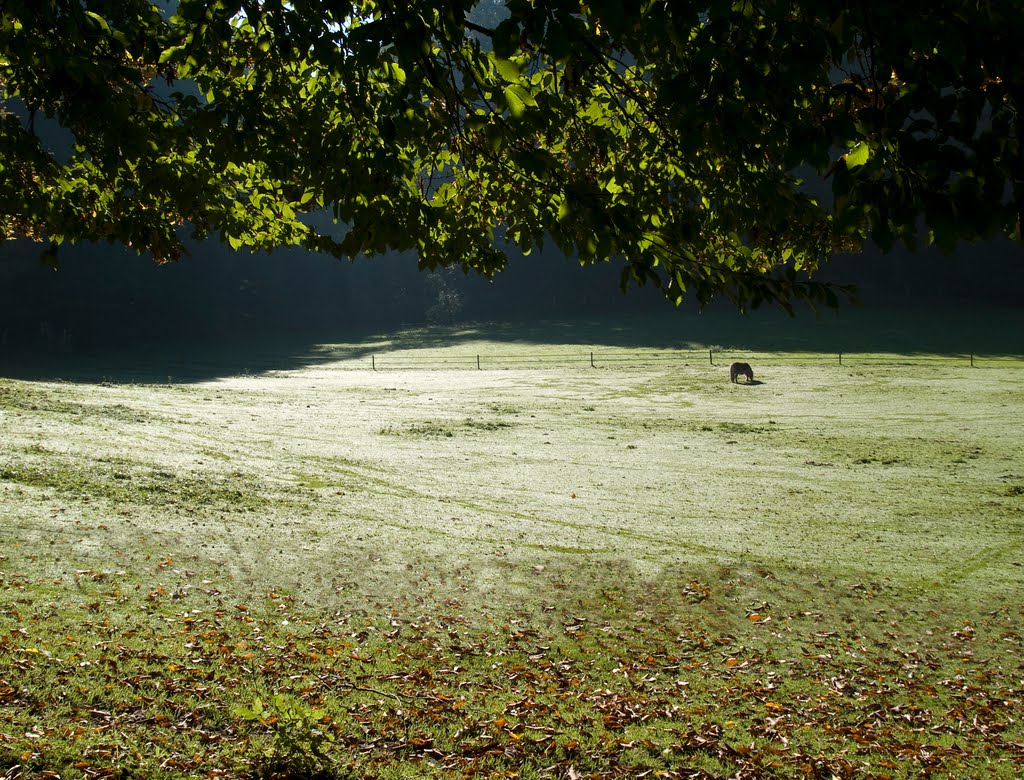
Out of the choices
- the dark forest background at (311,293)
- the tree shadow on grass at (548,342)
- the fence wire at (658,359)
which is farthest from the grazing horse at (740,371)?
the dark forest background at (311,293)

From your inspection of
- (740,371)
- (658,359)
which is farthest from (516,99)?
(658,359)

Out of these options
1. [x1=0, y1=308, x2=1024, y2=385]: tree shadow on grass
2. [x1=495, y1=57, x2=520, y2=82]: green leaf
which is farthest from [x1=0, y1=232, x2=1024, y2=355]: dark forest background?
[x1=495, y1=57, x2=520, y2=82]: green leaf

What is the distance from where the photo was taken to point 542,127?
204 inches

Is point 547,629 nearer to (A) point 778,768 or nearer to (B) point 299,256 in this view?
(A) point 778,768

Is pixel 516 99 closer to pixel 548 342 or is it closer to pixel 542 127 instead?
pixel 542 127

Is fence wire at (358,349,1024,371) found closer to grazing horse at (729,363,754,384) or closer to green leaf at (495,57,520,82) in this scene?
grazing horse at (729,363,754,384)

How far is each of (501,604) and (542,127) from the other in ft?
16.5

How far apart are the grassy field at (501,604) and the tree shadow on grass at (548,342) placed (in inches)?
1121

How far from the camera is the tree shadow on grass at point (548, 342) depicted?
48812 millimetres

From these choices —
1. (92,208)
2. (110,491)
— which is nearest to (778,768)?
(92,208)

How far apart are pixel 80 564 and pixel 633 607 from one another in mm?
5474

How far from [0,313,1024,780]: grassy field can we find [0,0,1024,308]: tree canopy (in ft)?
10.1

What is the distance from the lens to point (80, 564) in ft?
27.9

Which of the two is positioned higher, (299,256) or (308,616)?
(299,256)
